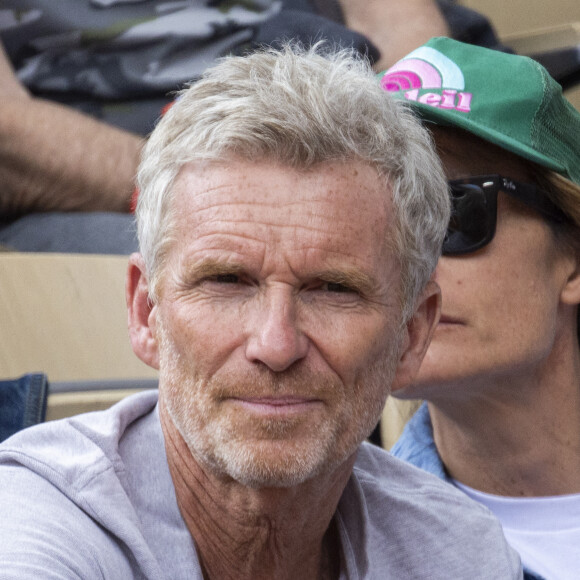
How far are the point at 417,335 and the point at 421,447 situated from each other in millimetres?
849

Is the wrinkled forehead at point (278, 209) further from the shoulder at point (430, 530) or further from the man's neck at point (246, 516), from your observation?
the shoulder at point (430, 530)

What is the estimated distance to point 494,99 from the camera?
6.75ft

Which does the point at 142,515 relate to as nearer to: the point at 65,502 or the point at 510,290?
the point at 65,502

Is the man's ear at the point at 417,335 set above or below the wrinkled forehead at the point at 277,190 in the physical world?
below

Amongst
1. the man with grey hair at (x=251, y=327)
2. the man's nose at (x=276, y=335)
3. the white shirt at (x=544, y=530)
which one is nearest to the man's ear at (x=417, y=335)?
the man with grey hair at (x=251, y=327)

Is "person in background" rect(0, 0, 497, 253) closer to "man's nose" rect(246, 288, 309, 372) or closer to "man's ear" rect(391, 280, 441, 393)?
"man's ear" rect(391, 280, 441, 393)

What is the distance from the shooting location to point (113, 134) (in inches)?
118

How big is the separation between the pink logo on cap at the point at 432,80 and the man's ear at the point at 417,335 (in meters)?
0.59

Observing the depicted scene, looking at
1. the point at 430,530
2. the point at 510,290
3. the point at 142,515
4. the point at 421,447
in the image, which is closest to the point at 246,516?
the point at 142,515

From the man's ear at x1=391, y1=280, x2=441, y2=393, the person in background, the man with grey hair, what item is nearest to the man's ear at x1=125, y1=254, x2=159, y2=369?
the man with grey hair

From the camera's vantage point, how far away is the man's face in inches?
51.2

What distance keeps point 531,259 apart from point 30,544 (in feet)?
4.37

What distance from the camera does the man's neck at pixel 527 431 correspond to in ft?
6.95

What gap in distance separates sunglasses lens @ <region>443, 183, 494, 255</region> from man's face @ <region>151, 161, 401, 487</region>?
2.12 ft
